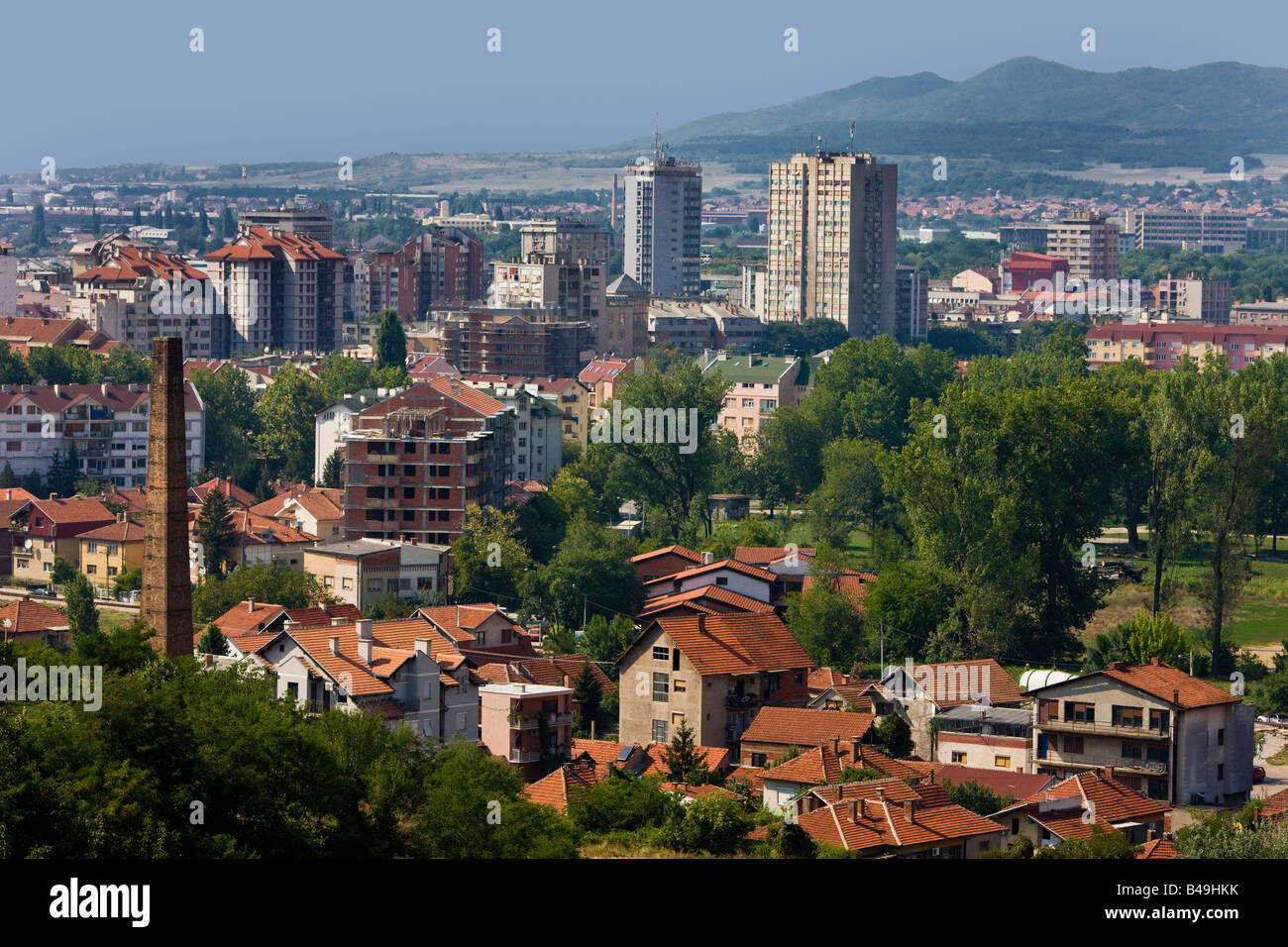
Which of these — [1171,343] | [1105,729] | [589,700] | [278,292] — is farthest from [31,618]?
[1171,343]

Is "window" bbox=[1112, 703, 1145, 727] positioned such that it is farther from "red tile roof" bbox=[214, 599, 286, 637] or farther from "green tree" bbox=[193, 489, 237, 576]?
"green tree" bbox=[193, 489, 237, 576]

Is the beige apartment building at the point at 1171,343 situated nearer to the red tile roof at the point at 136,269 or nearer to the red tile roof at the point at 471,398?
the red tile roof at the point at 136,269

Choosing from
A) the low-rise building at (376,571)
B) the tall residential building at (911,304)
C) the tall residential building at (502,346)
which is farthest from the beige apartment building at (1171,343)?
the low-rise building at (376,571)

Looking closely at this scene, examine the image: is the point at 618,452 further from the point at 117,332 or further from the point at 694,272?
the point at 694,272

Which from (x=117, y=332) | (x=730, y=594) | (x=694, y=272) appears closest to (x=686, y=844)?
(x=730, y=594)

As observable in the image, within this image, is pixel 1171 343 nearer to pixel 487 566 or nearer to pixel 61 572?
pixel 487 566

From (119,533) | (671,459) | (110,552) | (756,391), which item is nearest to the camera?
(110,552)
